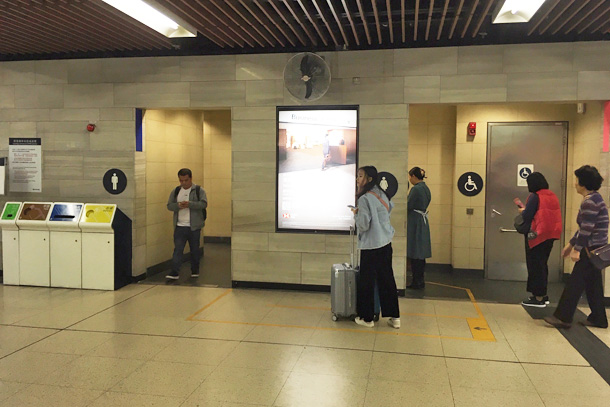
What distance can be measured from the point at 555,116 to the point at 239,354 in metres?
5.81

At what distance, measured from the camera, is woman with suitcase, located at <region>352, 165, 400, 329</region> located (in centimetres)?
509

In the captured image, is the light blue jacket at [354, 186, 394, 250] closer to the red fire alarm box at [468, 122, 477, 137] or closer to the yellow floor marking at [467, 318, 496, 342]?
the yellow floor marking at [467, 318, 496, 342]

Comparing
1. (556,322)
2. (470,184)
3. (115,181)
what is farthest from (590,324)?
(115,181)

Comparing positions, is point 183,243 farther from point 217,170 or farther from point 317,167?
point 217,170

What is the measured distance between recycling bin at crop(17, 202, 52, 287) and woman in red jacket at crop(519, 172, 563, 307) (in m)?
6.30

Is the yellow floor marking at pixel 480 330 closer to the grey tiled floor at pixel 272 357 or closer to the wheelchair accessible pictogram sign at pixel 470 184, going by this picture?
the grey tiled floor at pixel 272 357

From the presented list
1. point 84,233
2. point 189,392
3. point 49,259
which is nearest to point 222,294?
point 84,233

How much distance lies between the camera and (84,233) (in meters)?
6.91

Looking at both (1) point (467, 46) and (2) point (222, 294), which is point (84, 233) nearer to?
(2) point (222, 294)

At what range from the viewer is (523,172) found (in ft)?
24.9

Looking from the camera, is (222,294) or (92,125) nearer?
(222,294)

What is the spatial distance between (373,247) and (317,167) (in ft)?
6.54

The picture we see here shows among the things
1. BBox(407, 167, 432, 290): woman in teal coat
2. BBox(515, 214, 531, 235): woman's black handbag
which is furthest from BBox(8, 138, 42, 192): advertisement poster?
BBox(515, 214, 531, 235): woman's black handbag

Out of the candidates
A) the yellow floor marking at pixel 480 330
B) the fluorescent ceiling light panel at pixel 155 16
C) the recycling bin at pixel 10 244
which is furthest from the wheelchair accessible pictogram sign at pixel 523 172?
the recycling bin at pixel 10 244
